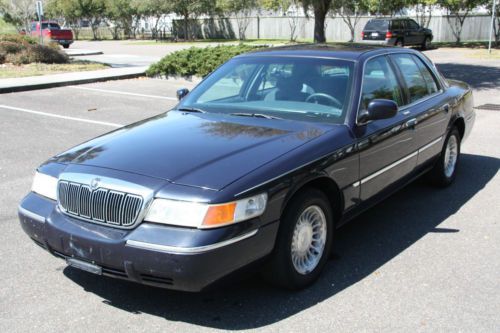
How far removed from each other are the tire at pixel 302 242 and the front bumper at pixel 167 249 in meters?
0.15

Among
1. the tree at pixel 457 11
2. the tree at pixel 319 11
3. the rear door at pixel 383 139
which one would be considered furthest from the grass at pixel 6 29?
the rear door at pixel 383 139

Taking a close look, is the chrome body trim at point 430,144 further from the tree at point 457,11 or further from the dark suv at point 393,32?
the tree at point 457,11

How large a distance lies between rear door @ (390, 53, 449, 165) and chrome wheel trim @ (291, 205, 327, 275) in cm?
171

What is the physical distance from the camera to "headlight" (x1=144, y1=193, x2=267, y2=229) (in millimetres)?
3242

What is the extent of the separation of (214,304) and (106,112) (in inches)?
330

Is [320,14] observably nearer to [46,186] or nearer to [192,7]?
[46,186]

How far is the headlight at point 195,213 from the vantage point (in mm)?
3242

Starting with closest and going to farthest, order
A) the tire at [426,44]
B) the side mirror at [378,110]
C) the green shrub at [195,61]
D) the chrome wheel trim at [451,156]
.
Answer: the side mirror at [378,110] → the chrome wheel trim at [451,156] → the green shrub at [195,61] → the tire at [426,44]

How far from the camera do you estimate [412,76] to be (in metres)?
5.64

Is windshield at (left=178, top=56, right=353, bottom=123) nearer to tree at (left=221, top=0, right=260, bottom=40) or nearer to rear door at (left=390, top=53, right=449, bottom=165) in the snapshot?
rear door at (left=390, top=53, right=449, bottom=165)

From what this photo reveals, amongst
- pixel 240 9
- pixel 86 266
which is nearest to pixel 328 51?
pixel 86 266

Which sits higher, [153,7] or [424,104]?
[153,7]

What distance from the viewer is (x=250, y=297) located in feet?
12.7

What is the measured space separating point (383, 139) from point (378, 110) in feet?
1.38
